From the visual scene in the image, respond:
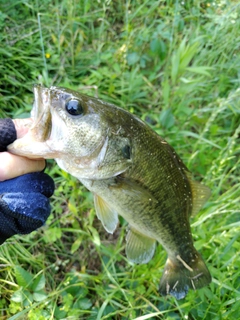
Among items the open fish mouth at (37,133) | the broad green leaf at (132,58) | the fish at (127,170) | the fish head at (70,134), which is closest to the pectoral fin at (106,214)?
the fish at (127,170)

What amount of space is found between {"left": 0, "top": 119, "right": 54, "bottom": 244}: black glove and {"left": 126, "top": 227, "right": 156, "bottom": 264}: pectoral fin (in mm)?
656

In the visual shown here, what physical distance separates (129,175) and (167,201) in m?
0.31

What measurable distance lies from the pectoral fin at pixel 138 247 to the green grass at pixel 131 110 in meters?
0.28

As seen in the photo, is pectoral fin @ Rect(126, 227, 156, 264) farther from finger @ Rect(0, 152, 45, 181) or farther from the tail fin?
finger @ Rect(0, 152, 45, 181)

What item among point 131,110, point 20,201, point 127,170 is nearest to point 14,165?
point 20,201

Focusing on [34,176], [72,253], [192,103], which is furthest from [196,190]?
[192,103]

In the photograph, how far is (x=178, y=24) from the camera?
329 cm

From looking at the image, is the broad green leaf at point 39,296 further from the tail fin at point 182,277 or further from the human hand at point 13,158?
the human hand at point 13,158

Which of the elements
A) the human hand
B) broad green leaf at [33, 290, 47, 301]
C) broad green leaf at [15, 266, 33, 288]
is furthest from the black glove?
broad green leaf at [33, 290, 47, 301]

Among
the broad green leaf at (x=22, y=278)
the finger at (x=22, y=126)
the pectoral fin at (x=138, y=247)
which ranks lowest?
the broad green leaf at (x=22, y=278)

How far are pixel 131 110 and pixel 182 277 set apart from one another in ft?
4.86

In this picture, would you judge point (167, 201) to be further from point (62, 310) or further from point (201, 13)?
point (201, 13)

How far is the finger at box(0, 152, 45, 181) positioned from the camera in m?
1.43

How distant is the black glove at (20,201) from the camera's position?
1468 mm
